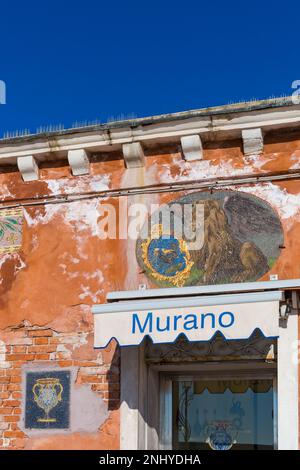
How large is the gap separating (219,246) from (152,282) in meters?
0.78

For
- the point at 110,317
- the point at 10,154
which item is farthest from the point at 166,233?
the point at 10,154

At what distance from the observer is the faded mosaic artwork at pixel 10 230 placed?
30.9 ft

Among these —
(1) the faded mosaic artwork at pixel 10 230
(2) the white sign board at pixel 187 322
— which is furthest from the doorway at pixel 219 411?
(1) the faded mosaic artwork at pixel 10 230

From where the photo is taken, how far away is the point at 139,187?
9070 millimetres

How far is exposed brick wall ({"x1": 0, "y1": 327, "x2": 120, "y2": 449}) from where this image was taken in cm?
869

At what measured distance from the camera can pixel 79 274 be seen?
905 centimetres

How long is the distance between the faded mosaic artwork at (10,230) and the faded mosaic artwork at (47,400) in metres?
1.42

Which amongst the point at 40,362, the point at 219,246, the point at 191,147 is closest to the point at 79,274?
the point at 40,362

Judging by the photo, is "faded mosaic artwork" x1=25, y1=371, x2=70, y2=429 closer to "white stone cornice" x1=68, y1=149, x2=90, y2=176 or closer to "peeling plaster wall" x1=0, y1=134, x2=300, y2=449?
"peeling plaster wall" x1=0, y1=134, x2=300, y2=449

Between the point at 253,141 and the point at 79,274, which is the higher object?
the point at 253,141

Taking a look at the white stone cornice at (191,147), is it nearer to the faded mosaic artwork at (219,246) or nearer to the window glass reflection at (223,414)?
the faded mosaic artwork at (219,246)

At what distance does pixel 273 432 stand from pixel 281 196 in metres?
2.34

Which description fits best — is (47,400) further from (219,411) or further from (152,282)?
(219,411)
